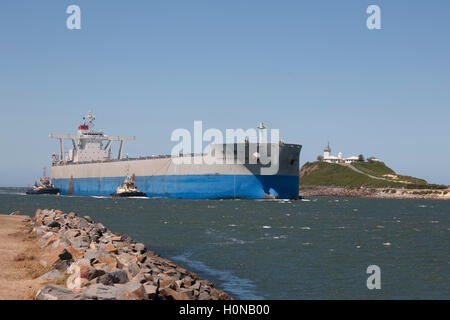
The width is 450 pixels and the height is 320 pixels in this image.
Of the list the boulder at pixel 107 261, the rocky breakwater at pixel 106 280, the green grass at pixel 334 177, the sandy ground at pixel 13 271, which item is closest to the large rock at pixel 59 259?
the rocky breakwater at pixel 106 280

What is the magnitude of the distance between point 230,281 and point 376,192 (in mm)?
128518

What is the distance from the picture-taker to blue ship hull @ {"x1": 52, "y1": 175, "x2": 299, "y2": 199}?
234 feet

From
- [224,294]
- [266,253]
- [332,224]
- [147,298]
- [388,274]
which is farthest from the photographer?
[332,224]

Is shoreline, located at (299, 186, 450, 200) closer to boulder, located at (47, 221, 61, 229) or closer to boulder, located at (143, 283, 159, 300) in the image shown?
boulder, located at (47, 221, 61, 229)

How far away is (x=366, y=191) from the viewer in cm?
14162

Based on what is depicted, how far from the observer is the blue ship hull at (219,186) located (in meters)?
71.4

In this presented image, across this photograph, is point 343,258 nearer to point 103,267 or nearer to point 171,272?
point 171,272

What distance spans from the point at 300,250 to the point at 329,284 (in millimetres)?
7915

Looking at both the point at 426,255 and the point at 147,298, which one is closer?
the point at 147,298

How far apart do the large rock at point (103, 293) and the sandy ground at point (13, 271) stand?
155 cm

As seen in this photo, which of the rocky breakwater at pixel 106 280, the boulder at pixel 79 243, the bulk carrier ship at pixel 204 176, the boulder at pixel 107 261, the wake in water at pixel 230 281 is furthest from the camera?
the bulk carrier ship at pixel 204 176

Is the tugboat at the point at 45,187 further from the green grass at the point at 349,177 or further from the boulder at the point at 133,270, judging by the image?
the boulder at the point at 133,270

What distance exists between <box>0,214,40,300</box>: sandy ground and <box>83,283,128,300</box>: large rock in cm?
155

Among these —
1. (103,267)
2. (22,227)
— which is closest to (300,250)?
(22,227)
